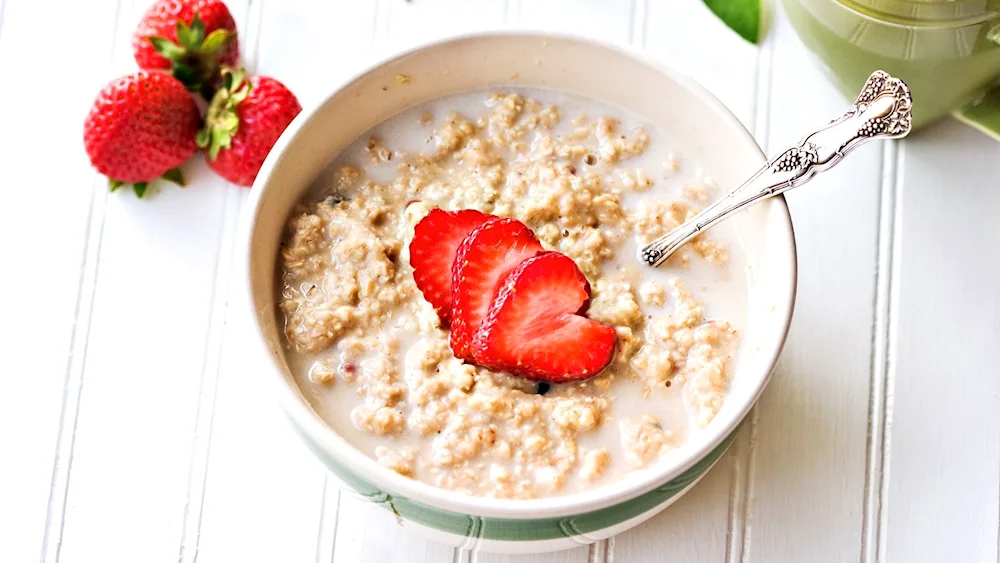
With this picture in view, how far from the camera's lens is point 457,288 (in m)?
1.19

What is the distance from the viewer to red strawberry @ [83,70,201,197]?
1439 mm

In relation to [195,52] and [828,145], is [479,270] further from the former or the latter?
[195,52]

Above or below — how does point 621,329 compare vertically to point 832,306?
below

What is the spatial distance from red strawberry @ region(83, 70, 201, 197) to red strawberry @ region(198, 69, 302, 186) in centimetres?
4

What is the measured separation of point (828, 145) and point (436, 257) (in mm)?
410

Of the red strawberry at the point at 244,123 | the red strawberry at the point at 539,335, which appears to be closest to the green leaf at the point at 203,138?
the red strawberry at the point at 244,123

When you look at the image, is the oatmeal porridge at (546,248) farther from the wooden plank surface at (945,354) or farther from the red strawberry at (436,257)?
the wooden plank surface at (945,354)

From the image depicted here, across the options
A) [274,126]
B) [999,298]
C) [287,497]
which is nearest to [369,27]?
[274,126]

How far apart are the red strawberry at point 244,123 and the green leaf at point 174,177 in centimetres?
4

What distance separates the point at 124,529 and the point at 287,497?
0.20 metres

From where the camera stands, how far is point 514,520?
1.08 metres

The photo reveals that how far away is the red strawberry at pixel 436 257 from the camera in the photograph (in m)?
1.21

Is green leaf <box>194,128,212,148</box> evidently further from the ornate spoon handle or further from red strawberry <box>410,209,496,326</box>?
the ornate spoon handle

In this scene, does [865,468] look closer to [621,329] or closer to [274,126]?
[621,329]
